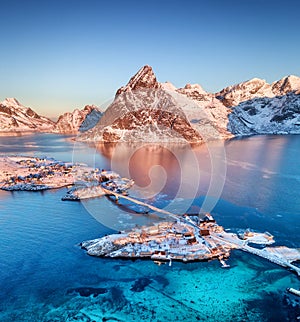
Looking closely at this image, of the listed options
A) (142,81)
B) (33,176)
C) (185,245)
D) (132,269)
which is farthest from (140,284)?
(142,81)

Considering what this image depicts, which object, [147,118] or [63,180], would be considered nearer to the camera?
[63,180]

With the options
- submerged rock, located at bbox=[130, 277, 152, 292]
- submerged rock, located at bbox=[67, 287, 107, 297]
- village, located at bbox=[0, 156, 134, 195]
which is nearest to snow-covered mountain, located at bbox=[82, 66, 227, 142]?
village, located at bbox=[0, 156, 134, 195]

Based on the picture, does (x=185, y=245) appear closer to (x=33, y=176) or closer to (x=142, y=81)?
(x=33, y=176)

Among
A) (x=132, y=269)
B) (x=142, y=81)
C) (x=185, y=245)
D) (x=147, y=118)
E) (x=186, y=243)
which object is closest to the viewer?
(x=132, y=269)

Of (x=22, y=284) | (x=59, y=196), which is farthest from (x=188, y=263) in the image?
(x=59, y=196)

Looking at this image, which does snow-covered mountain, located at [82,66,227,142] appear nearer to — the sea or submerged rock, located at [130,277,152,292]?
the sea

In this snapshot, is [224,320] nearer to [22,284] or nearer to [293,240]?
[293,240]
